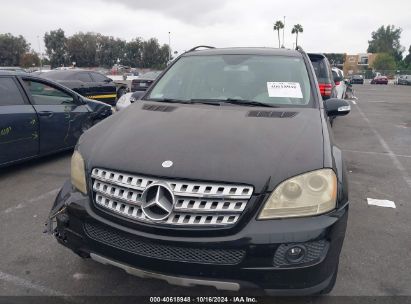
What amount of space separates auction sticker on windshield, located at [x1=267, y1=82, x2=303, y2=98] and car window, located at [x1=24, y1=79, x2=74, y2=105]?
12.2 feet

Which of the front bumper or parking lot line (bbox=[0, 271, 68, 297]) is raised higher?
the front bumper

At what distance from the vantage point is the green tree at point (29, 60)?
6862cm

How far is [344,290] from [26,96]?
4.77 metres

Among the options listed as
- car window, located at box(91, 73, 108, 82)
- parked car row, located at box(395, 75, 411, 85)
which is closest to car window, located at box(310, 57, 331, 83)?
car window, located at box(91, 73, 108, 82)

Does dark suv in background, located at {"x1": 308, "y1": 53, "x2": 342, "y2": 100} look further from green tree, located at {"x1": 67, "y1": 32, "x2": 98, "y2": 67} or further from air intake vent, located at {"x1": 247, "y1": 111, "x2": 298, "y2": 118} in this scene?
green tree, located at {"x1": 67, "y1": 32, "x2": 98, "y2": 67}

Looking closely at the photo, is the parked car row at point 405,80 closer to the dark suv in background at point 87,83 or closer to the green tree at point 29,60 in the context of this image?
the dark suv in background at point 87,83

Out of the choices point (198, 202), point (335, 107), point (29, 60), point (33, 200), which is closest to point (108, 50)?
point (29, 60)

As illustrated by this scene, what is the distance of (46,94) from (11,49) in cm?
7528

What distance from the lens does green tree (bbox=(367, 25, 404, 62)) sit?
4181 inches

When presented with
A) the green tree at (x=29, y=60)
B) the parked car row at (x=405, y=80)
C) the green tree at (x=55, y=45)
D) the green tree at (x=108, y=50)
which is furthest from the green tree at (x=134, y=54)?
the parked car row at (x=405, y=80)

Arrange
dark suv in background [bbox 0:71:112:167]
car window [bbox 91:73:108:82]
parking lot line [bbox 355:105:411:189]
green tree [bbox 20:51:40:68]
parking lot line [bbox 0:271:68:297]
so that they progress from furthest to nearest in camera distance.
Result: green tree [bbox 20:51:40:68] → car window [bbox 91:73:108:82] → parking lot line [bbox 355:105:411:189] → dark suv in background [bbox 0:71:112:167] → parking lot line [bbox 0:271:68:297]

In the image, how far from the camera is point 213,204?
6.55 ft

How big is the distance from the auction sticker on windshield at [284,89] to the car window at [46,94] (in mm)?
3730

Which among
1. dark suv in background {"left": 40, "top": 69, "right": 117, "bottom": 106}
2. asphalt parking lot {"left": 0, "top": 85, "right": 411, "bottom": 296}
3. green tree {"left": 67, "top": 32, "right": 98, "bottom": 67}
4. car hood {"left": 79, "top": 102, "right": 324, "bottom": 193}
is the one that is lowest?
asphalt parking lot {"left": 0, "top": 85, "right": 411, "bottom": 296}
